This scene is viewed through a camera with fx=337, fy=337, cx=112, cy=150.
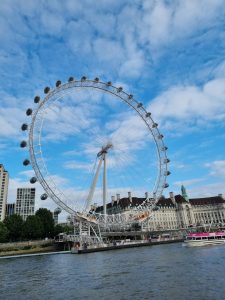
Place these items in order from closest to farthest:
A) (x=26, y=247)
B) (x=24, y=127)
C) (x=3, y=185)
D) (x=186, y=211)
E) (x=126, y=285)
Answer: (x=126, y=285) → (x=24, y=127) → (x=26, y=247) → (x=3, y=185) → (x=186, y=211)

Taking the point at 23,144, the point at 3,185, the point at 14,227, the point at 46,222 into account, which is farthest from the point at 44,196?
the point at 3,185

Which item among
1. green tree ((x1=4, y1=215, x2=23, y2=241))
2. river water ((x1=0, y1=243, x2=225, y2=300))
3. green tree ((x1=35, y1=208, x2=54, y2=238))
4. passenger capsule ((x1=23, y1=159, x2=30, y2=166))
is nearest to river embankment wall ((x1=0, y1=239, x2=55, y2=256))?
green tree ((x1=4, y1=215, x2=23, y2=241))

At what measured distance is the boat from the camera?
64.6 m

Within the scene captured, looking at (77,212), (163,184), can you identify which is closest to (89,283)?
(77,212)

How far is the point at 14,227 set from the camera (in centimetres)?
8919

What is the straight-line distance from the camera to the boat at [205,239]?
2544 inches

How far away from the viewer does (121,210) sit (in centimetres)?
14762

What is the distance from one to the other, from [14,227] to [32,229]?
199 inches

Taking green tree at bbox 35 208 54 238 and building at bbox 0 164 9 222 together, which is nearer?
green tree at bbox 35 208 54 238

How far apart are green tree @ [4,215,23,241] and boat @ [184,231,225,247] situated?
45.5 m

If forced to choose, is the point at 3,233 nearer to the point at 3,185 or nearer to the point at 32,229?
the point at 32,229

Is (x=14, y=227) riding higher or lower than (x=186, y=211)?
lower

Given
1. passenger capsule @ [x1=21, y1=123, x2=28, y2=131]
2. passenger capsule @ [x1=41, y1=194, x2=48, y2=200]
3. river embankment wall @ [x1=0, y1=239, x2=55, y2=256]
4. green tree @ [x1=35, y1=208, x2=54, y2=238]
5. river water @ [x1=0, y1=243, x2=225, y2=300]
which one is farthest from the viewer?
green tree @ [x1=35, y1=208, x2=54, y2=238]

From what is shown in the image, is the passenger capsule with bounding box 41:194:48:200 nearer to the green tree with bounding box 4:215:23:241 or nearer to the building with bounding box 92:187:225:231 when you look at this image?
the green tree with bounding box 4:215:23:241
